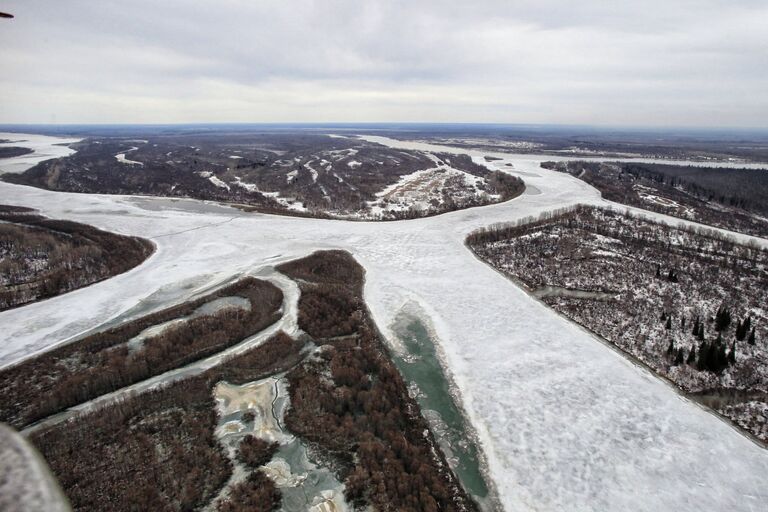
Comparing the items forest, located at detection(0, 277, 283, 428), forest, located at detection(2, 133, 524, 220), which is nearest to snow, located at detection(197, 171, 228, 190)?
forest, located at detection(2, 133, 524, 220)

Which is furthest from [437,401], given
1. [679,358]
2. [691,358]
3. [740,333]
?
[740,333]

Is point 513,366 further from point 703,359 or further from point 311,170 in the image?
point 311,170

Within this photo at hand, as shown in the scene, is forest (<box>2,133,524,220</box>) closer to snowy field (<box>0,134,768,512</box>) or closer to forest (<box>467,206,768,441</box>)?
snowy field (<box>0,134,768,512</box>)

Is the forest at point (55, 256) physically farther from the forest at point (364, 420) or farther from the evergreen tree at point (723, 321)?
the evergreen tree at point (723, 321)

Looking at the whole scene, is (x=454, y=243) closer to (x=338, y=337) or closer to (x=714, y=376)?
(x=338, y=337)

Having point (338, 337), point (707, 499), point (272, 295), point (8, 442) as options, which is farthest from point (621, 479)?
point (272, 295)

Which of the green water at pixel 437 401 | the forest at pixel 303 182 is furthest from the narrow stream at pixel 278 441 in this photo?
the forest at pixel 303 182
